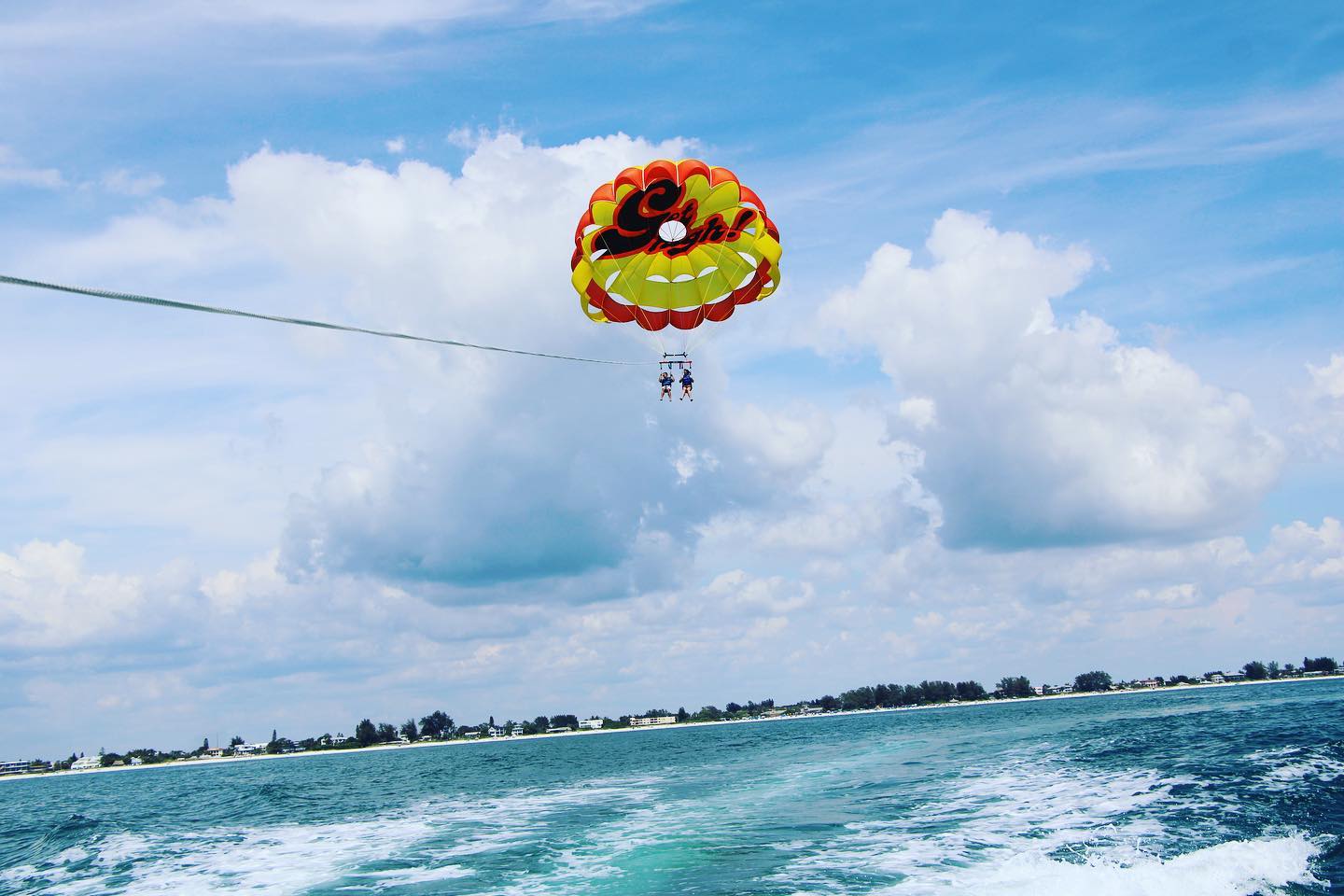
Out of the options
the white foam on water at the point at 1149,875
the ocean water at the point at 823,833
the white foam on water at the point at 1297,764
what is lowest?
the white foam on water at the point at 1149,875

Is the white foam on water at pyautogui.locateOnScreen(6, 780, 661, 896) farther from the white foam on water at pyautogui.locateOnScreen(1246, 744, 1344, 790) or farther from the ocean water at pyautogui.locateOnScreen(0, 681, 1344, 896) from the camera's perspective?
the white foam on water at pyautogui.locateOnScreen(1246, 744, 1344, 790)

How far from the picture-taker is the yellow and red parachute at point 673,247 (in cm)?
2203

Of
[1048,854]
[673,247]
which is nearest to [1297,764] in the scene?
[1048,854]

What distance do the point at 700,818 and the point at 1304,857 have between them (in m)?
15.5

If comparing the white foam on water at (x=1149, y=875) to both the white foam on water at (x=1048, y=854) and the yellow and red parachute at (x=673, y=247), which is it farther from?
the yellow and red parachute at (x=673, y=247)

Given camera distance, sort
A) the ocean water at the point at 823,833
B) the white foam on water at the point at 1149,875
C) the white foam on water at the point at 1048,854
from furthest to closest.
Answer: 1. the ocean water at the point at 823,833
2. the white foam on water at the point at 1048,854
3. the white foam on water at the point at 1149,875

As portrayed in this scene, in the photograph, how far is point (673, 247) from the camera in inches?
923

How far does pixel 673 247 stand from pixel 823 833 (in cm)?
1509

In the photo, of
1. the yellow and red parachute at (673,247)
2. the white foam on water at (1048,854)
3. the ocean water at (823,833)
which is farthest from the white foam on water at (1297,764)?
the yellow and red parachute at (673,247)

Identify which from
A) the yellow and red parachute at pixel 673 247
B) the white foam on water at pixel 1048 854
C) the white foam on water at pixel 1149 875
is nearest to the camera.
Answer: the white foam on water at pixel 1149 875

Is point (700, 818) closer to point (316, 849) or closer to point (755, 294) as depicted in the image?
point (316, 849)

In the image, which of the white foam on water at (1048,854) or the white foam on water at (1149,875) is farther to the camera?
the white foam on water at (1048,854)

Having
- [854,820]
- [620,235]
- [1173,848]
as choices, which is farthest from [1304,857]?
[620,235]

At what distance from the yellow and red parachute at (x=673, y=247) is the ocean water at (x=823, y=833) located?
44.0ft
